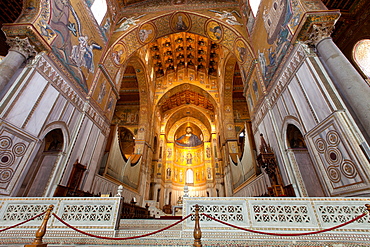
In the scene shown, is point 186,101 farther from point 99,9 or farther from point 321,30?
point 321,30

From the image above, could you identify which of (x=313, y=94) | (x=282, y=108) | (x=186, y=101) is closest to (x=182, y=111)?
(x=186, y=101)

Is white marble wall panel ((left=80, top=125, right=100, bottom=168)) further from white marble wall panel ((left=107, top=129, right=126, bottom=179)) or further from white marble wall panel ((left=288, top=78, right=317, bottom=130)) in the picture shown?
white marble wall panel ((left=288, top=78, right=317, bottom=130))

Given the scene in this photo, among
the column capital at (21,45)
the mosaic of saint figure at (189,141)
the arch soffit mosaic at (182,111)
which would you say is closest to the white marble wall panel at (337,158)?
the column capital at (21,45)

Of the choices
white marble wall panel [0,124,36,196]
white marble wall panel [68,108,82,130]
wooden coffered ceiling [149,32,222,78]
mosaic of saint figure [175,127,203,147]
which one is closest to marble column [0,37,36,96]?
white marble wall panel [0,124,36,196]

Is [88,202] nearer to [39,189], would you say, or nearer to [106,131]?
[39,189]

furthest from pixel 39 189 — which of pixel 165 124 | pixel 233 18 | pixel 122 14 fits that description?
pixel 165 124

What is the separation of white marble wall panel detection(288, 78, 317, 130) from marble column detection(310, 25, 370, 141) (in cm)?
75

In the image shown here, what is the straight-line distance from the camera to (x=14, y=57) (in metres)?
4.54

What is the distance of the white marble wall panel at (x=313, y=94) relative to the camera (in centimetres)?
399

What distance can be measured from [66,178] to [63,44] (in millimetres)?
4734

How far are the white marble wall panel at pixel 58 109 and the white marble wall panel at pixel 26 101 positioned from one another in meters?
0.65

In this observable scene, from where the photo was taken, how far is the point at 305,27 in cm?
461

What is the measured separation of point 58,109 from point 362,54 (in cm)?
1332

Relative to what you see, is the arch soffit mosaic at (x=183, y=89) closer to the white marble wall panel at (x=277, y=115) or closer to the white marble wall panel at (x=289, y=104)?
the white marble wall panel at (x=277, y=115)
